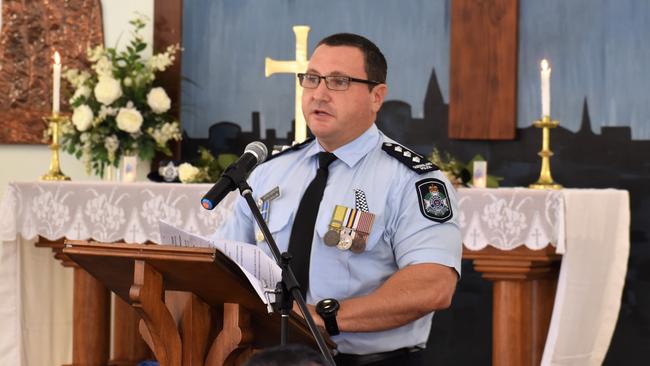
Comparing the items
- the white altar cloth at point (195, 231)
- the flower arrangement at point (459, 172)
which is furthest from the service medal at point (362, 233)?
the flower arrangement at point (459, 172)

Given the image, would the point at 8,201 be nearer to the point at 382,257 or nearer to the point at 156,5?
the point at 156,5

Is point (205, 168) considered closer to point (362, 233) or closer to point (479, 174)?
point (479, 174)

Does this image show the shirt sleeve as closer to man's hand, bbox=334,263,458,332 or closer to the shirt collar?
man's hand, bbox=334,263,458,332

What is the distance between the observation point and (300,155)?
3229mm

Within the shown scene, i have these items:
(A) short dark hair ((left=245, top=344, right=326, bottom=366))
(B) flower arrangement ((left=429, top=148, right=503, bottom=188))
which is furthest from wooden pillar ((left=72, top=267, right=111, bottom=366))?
(A) short dark hair ((left=245, top=344, right=326, bottom=366))

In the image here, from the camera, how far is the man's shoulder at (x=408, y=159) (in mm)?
2997

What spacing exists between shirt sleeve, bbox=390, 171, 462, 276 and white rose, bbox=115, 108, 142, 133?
3116mm

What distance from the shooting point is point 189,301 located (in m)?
2.64

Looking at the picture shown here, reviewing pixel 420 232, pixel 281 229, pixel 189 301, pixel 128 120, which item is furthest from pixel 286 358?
pixel 128 120

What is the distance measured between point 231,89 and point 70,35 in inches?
39.8

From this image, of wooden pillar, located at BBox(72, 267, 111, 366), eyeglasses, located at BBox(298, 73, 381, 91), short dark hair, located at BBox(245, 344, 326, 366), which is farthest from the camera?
wooden pillar, located at BBox(72, 267, 111, 366)

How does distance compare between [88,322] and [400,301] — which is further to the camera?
[88,322]

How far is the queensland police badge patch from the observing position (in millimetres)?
2910

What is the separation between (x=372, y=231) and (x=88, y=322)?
2.97 metres
